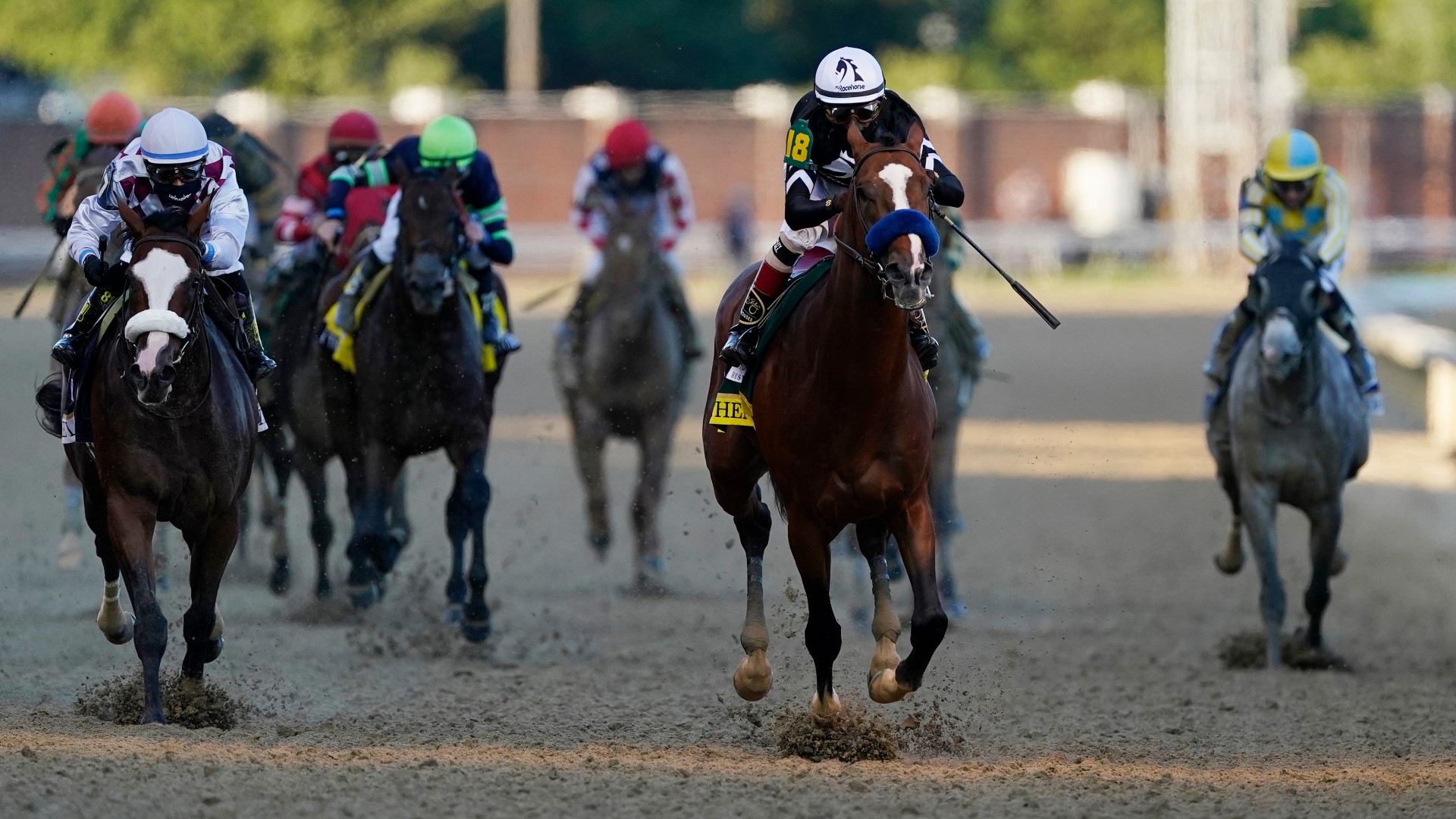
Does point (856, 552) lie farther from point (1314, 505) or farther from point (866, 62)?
point (866, 62)

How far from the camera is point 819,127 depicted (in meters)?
7.53

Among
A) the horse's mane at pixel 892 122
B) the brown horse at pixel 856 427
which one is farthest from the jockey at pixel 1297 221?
the brown horse at pixel 856 427

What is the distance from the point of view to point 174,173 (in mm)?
7652

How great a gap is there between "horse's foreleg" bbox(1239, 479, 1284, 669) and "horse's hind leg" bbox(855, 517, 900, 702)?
2.59m

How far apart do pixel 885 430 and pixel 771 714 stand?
1.67 metres

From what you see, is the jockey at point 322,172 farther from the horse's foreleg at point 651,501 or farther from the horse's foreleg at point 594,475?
the horse's foreleg at point 651,501

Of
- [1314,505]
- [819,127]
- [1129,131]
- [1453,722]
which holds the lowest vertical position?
[1453,722]

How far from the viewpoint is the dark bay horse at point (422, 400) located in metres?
9.80

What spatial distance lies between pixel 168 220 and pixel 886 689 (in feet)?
10.6

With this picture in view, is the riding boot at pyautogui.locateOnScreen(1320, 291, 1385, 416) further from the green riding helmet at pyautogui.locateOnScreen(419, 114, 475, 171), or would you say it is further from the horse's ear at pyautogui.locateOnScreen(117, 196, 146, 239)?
the horse's ear at pyautogui.locateOnScreen(117, 196, 146, 239)

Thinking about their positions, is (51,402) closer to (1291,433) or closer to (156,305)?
(156,305)

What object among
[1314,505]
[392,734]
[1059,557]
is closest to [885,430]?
[392,734]

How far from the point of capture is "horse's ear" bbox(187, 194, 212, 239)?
747cm

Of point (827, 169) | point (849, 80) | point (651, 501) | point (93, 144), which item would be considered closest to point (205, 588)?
point (827, 169)
